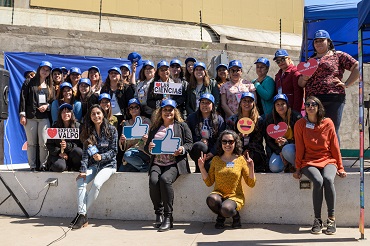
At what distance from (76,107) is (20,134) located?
2969mm

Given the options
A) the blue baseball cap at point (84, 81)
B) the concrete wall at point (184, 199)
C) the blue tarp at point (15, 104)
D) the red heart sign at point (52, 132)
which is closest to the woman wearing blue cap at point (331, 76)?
the concrete wall at point (184, 199)

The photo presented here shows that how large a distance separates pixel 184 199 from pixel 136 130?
120 centimetres

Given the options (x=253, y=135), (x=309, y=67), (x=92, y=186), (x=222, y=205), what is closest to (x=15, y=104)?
(x=92, y=186)

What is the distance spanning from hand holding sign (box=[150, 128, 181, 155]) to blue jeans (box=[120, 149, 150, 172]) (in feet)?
2.14

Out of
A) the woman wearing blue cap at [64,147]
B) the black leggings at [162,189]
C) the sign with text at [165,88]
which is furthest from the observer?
the sign with text at [165,88]

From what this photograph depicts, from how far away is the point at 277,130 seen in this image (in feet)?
20.2

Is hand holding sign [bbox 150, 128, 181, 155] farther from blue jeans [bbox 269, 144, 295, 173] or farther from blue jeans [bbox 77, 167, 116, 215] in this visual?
blue jeans [bbox 269, 144, 295, 173]

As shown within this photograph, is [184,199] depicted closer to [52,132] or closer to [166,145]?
[166,145]

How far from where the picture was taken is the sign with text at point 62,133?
22.1ft

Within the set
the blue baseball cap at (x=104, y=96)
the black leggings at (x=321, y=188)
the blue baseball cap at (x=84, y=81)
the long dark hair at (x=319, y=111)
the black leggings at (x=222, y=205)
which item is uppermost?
the blue baseball cap at (x=84, y=81)

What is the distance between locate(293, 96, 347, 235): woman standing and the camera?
556 cm

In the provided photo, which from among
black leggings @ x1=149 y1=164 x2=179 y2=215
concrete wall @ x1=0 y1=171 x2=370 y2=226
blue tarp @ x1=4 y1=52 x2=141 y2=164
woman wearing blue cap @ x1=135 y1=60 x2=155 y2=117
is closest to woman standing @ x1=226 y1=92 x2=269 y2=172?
concrete wall @ x1=0 y1=171 x2=370 y2=226

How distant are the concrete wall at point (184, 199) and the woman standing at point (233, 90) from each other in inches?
49.1

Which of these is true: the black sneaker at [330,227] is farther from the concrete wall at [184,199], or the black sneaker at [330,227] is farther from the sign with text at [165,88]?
the sign with text at [165,88]
